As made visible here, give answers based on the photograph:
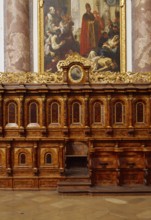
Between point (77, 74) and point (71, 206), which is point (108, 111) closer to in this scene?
point (77, 74)

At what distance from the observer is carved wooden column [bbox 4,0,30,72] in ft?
33.9

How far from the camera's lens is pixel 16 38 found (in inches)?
408

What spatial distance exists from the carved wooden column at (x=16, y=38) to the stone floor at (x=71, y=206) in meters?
5.14

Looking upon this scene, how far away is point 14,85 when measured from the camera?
27.0 ft

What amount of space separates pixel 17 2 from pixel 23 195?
707 cm

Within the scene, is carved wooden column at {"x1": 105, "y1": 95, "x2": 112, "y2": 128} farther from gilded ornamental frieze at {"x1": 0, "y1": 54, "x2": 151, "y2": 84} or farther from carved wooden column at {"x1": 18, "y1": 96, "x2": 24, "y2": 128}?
carved wooden column at {"x1": 18, "y1": 96, "x2": 24, "y2": 128}

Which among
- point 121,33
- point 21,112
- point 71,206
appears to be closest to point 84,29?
point 121,33

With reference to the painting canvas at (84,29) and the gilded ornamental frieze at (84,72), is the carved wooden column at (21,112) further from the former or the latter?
the painting canvas at (84,29)

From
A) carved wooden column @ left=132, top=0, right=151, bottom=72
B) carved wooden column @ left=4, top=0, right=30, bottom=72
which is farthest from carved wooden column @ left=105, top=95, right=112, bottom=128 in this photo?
carved wooden column @ left=4, top=0, right=30, bottom=72

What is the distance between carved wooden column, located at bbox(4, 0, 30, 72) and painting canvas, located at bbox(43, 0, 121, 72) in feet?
2.70

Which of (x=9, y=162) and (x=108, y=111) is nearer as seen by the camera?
(x=9, y=162)

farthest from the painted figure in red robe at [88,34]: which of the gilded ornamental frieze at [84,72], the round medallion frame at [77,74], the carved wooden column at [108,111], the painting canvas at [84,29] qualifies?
the carved wooden column at [108,111]

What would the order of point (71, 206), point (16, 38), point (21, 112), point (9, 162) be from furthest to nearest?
point (16, 38) → point (21, 112) → point (9, 162) → point (71, 206)

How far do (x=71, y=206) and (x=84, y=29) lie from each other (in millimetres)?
7339
